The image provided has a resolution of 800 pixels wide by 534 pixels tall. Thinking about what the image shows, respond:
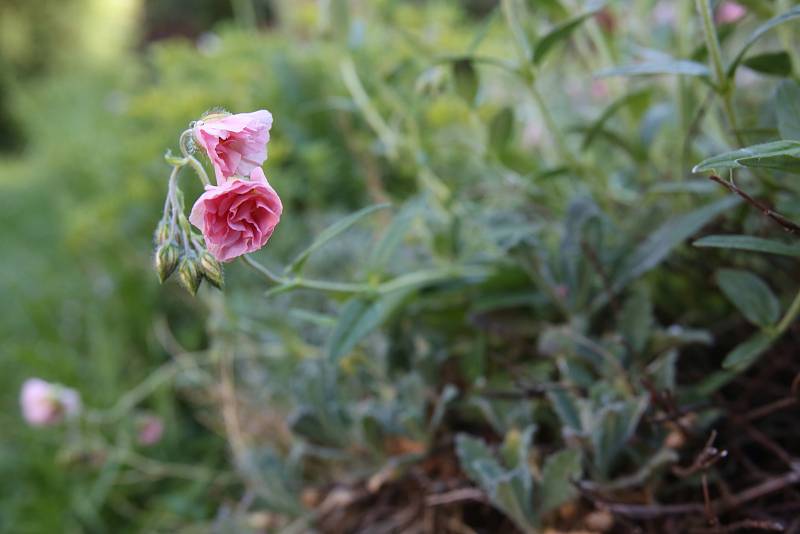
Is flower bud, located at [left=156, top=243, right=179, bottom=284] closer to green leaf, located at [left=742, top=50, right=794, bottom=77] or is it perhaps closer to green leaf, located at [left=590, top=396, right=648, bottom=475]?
green leaf, located at [left=590, top=396, right=648, bottom=475]

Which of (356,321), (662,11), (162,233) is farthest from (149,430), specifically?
(662,11)

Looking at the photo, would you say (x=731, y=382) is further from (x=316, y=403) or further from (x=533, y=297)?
(x=316, y=403)

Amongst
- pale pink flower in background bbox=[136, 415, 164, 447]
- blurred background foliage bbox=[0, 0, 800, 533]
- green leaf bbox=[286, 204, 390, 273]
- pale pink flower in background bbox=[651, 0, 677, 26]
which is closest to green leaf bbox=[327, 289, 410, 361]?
blurred background foliage bbox=[0, 0, 800, 533]

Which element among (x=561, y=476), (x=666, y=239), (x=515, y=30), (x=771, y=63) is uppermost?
(x=515, y=30)

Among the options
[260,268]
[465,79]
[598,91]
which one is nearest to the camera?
[260,268]

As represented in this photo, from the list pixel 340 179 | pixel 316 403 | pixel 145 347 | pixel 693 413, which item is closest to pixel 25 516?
pixel 145 347

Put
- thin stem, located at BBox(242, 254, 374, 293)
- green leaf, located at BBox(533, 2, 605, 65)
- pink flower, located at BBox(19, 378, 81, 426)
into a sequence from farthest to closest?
1. pink flower, located at BBox(19, 378, 81, 426)
2. green leaf, located at BBox(533, 2, 605, 65)
3. thin stem, located at BBox(242, 254, 374, 293)

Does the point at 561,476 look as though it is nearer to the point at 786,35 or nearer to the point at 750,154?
the point at 750,154
